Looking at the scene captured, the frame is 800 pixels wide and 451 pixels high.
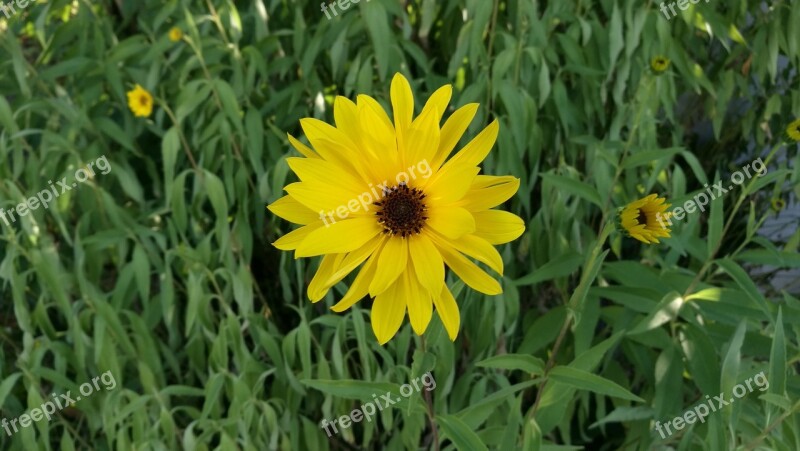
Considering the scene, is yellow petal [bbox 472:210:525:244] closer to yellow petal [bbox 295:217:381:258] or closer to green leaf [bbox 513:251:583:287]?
yellow petal [bbox 295:217:381:258]

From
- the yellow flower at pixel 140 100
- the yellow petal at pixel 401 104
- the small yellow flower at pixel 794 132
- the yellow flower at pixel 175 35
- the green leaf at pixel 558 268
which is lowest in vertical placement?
the green leaf at pixel 558 268

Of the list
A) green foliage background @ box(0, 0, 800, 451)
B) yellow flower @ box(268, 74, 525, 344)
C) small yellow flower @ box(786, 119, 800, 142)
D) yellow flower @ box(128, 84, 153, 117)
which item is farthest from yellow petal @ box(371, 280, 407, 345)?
yellow flower @ box(128, 84, 153, 117)

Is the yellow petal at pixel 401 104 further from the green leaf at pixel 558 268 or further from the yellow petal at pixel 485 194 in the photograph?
the green leaf at pixel 558 268

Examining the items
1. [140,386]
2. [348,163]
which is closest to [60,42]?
[140,386]

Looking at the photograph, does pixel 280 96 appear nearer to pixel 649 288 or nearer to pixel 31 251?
pixel 31 251

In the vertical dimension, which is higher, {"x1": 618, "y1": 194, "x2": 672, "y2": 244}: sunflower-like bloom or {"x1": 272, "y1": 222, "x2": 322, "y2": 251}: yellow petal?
{"x1": 272, "y1": 222, "x2": 322, "y2": 251}: yellow petal

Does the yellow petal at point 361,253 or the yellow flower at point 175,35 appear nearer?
the yellow petal at point 361,253

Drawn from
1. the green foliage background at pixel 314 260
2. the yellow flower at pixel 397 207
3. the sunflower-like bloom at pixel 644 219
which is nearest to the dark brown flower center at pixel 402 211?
the yellow flower at pixel 397 207
